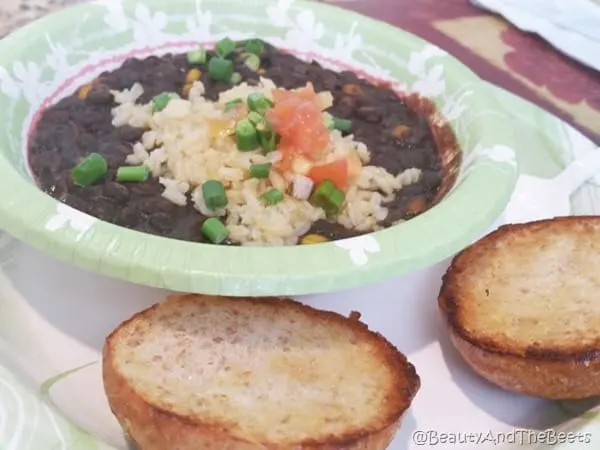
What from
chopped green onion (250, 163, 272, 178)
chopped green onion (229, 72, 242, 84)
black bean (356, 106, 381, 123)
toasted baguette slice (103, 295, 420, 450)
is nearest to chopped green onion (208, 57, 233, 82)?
chopped green onion (229, 72, 242, 84)

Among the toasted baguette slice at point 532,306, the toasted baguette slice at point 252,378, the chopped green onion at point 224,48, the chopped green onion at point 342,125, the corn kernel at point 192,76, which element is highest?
the chopped green onion at point 224,48

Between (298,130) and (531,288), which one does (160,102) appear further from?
(531,288)

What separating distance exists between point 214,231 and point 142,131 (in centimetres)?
57

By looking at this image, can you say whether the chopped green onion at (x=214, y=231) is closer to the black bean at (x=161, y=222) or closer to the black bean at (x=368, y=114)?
the black bean at (x=161, y=222)

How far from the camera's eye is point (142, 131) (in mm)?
2525

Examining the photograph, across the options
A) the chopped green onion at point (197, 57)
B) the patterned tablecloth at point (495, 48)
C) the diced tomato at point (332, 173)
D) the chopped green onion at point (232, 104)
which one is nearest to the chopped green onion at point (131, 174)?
the chopped green onion at point (232, 104)

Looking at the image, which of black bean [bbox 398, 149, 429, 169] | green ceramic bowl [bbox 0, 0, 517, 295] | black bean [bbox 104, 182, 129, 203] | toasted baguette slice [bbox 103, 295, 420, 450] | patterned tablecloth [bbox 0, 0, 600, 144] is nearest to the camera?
toasted baguette slice [bbox 103, 295, 420, 450]

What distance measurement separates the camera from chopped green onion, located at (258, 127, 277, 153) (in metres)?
2.40

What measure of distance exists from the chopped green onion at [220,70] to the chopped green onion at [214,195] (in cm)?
68

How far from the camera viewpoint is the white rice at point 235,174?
2.24 meters

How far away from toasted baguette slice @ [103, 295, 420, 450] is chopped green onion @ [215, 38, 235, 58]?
1187 millimetres

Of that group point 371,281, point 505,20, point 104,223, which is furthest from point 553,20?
point 104,223

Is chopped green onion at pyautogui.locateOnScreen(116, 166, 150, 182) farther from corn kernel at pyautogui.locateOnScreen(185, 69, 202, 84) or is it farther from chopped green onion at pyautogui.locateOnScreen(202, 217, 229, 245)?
corn kernel at pyautogui.locateOnScreen(185, 69, 202, 84)

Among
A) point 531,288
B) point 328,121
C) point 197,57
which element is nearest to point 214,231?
point 328,121
